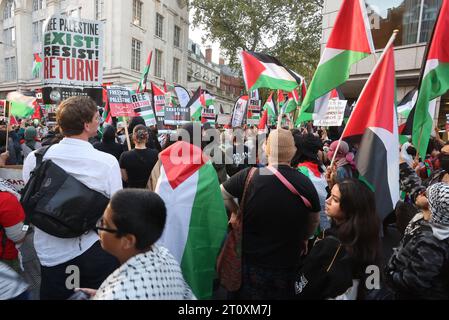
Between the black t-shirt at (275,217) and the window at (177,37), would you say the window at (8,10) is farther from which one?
the black t-shirt at (275,217)

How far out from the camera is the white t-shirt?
78.0 inches

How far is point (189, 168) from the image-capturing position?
2572 mm

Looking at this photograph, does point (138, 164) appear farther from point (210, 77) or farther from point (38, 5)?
point (210, 77)

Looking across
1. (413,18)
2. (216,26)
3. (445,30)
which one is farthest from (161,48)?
(445,30)

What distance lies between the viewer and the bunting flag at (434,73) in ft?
10.4

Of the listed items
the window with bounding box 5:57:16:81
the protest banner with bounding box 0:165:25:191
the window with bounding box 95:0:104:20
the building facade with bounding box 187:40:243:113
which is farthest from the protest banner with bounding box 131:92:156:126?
the window with bounding box 5:57:16:81

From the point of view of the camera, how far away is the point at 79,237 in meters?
2.03

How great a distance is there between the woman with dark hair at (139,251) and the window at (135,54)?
2638cm

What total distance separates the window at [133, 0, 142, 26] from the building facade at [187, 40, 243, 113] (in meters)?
10.7

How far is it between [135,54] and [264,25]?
11.0 m

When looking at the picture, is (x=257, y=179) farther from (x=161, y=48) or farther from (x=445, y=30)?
(x=161, y=48)

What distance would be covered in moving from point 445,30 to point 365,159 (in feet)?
6.03

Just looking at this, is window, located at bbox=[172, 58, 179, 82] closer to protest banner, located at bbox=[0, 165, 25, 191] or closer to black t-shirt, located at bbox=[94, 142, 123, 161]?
black t-shirt, located at bbox=[94, 142, 123, 161]

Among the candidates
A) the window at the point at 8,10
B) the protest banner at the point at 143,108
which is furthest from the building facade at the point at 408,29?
the window at the point at 8,10
